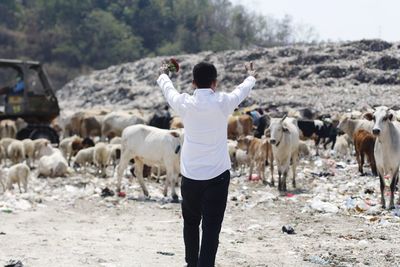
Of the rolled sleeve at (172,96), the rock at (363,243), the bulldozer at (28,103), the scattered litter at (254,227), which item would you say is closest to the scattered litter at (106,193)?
the scattered litter at (254,227)

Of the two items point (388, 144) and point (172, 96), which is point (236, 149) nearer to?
point (388, 144)

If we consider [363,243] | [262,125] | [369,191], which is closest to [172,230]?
[363,243]

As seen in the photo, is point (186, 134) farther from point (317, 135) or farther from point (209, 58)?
point (209, 58)

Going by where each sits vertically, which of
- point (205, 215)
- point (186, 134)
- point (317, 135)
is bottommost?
point (317, 135)

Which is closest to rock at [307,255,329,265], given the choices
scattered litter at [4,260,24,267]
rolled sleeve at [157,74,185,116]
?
rolled sleeve at [157,74,185,116]

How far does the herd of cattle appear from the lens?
11003 millimetres

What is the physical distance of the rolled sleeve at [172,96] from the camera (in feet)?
17.9

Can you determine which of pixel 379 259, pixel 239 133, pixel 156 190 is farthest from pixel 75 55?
pixel 379 259

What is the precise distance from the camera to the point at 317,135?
22.5m

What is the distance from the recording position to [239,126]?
23.4 m

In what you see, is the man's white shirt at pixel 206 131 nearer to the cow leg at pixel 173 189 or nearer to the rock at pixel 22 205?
the rock at pixel 22 205

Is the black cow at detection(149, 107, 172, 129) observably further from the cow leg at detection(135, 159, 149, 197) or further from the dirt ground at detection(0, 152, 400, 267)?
the cow leg at detection(135, 159, 149, 197)

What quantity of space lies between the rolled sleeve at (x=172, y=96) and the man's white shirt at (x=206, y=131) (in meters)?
0.03

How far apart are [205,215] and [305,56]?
4465 cm
